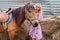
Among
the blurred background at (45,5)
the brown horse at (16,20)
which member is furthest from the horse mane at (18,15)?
the blurred background at (45,5)

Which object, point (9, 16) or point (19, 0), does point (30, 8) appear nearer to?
point (9, 16)

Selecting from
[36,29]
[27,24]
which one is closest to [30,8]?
[36,29]

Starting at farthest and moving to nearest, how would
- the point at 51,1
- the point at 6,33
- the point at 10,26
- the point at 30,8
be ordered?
the point at 51,1 → the point at 6,33 → the point at 10,26 → the point at 30,8

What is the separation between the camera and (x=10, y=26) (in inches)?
112

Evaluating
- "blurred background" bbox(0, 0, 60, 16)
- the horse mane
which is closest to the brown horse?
the horse mane

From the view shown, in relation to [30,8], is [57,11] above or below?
below

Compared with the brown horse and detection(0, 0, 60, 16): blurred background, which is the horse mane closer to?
the brown horse

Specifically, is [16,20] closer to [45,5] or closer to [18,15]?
[18,15]

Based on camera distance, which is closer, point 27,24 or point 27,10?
point 27,10

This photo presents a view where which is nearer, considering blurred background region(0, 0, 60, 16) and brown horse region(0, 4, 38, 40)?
brown horse region(0, 4, 38, 40)

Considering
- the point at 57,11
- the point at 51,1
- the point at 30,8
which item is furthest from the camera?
the point at 51,1

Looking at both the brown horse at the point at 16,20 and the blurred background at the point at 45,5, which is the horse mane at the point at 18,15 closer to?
the brown horse at the point at 16,20

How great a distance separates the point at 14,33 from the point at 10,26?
0.13 metres

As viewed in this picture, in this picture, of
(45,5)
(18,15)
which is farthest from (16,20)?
(45,5)
